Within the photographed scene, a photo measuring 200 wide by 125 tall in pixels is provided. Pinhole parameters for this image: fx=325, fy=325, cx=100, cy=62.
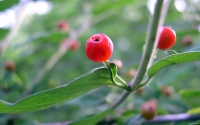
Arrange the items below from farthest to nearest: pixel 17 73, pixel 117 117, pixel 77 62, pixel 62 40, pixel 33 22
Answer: pixel 33 22, pixel 77 62, pixel 62 40, pixel 17 73, pixel 117 117

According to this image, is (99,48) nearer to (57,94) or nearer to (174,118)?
(57,94)

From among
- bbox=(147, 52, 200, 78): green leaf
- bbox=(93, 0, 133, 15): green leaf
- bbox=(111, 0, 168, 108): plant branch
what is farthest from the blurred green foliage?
bbox=(111, 0, 168, 108): plant branch

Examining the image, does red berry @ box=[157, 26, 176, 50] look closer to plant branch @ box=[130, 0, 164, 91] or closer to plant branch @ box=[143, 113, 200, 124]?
plant branch @ box=[130, 0, 164, 91]

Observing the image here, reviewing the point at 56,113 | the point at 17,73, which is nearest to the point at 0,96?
the point at 17,73

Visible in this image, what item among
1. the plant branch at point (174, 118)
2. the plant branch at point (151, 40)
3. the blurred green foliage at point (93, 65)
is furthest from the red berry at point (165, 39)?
the plant branch at point (174, 118)

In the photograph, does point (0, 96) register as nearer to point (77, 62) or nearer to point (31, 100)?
point (31, 100)

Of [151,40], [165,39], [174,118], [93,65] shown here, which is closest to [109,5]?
[93,65]

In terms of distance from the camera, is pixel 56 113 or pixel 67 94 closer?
pixel 67 94
